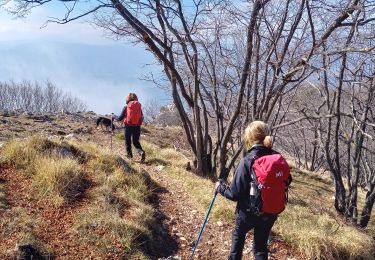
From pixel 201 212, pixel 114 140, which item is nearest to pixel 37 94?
pixel 114 140

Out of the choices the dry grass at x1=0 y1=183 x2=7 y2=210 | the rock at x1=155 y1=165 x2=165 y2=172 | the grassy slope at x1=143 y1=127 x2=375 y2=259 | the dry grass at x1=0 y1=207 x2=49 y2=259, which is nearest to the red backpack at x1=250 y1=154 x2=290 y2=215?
the grassy slope at x1=143 y1=127 x2=375 y2=259

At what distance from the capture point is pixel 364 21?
677 cm

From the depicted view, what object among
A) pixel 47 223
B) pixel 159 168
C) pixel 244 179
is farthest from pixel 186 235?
pixel 159 168

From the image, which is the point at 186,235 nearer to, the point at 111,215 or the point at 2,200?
the point at 111,215

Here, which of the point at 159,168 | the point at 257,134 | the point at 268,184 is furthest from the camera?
the point at 159,168

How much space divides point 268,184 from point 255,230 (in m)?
0.76

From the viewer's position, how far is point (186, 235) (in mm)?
6086

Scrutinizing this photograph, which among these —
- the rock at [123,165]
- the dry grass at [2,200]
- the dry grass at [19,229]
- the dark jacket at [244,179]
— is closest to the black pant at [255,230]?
the dark jacket at [244,179]

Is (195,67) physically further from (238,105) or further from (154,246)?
(154,246)

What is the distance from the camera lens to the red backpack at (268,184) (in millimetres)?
4160

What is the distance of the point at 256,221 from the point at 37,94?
91.9 meters

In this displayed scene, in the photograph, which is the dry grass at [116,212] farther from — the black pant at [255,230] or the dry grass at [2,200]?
the black pant at [255,230]

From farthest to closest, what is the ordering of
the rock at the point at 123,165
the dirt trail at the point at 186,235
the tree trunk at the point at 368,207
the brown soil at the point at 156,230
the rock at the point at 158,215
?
the tree trunk at the point at 368,207
the rock at the point at 123,165
the rock at the point at 158,215
the dirt trail at the point at 186,235
the brown soil at the point at 156,230

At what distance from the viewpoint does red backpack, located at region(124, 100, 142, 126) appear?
991 centimetres
